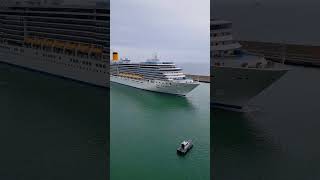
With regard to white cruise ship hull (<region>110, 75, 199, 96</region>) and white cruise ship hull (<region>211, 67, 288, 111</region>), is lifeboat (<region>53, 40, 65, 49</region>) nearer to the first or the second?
white cruise ship hull (<region>110, 75, 199, 96</region>)

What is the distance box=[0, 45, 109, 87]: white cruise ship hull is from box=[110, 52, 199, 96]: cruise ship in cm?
53

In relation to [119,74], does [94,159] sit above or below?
below

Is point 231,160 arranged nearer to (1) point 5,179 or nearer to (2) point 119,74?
(1) point 5,179

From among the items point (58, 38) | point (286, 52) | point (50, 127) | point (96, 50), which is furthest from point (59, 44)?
point (286, 52)

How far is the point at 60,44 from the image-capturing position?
601cm

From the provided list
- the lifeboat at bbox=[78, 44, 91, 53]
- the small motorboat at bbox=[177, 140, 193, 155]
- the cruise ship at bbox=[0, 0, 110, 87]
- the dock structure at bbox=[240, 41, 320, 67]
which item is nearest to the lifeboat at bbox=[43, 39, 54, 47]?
the cruise ship at bbox=[0, 0, 110, 87]

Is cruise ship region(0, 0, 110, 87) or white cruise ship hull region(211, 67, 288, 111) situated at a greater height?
cruise ship region(0, 0, 110, 87)

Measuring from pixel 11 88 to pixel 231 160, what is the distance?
4.05 m

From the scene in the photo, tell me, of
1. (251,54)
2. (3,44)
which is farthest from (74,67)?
(251,54)

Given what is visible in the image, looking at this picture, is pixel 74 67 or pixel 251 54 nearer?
pixel 251 54

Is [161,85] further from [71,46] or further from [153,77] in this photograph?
[71,46]

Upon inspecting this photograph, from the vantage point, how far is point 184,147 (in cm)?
427

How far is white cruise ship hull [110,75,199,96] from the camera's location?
5.62m

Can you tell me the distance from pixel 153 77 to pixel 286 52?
2.40m
